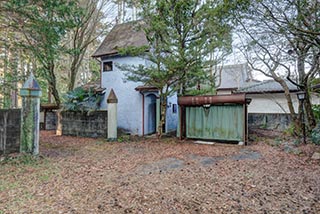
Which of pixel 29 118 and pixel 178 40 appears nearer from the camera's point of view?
pixel 29 118

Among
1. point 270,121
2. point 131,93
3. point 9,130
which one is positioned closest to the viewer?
point 9,130

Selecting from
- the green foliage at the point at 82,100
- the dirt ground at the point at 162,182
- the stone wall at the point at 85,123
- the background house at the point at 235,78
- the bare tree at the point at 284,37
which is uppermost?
the background house at the point at 235,78

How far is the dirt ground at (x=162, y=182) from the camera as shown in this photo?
3.34 m

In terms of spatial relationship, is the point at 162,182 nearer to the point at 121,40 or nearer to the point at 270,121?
the point at 121,40

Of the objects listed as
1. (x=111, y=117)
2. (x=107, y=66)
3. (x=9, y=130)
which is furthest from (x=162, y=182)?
(x=107, y=66)

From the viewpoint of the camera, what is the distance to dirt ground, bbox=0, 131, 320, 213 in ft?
11.0

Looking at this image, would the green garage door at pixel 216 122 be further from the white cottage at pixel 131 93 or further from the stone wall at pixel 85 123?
the stone wall at pixel 85 123

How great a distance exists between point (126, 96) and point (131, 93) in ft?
1.12

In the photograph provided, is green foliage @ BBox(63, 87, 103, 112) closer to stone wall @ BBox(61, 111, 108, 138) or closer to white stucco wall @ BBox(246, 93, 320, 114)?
stone wall @ BBox(61, 111, 108, 138)

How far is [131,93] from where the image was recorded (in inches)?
462

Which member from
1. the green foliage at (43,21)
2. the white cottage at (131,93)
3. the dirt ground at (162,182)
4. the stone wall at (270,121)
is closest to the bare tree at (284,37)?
the stone wall at (270,121)

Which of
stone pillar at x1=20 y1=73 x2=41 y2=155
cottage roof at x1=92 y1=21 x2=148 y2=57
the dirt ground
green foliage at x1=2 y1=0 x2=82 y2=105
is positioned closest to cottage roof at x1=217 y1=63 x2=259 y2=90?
cottage roof at x1=92 y1=21 x2=148 y2=57

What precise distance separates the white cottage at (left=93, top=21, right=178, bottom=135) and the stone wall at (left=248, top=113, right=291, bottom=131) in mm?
4926

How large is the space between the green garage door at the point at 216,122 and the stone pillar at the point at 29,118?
597 cm
